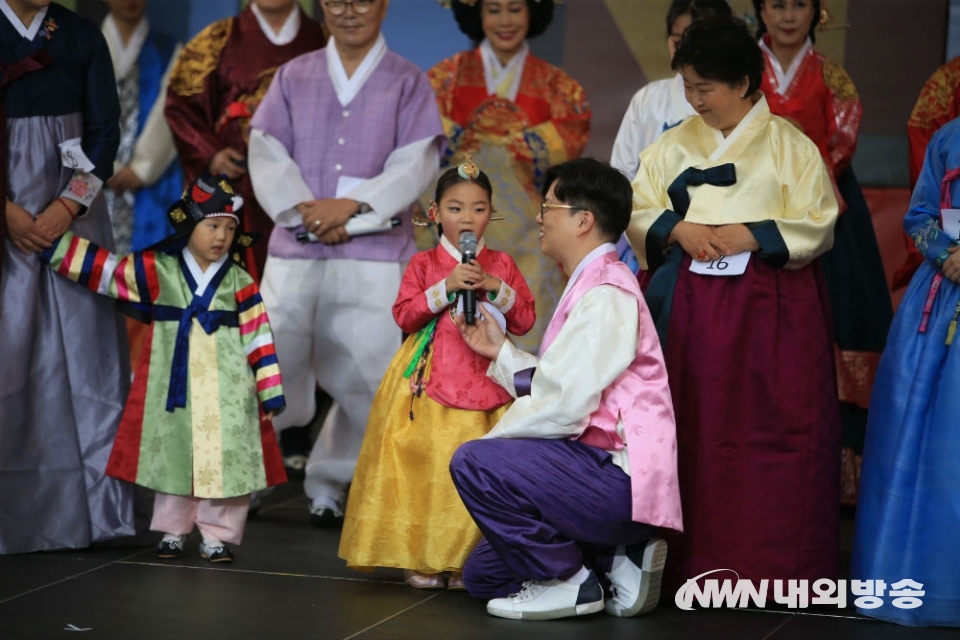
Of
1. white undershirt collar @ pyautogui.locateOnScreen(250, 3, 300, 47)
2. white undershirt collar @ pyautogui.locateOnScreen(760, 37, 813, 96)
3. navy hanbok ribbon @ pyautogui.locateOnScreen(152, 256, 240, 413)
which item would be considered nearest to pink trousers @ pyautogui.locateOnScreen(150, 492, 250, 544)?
navy hanbok ribbon @ pyautogui.locateOnScreen(152, 256, 240, 413)

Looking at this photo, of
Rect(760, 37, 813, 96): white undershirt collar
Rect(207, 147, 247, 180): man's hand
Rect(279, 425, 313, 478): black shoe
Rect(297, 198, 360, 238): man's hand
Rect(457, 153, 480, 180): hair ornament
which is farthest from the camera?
Rect(279, 425, 313, 478): black shoe

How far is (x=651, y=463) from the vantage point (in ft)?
11.4

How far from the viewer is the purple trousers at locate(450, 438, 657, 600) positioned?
3.47 meters

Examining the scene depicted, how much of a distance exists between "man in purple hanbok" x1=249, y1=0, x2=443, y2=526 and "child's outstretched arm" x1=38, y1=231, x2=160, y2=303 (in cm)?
66

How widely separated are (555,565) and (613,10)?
2.91 m

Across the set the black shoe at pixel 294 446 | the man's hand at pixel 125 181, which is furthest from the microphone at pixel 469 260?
the man's hand at pixel 125 181

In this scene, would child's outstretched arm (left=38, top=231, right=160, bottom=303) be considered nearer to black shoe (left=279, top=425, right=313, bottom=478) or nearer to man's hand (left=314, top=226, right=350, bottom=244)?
man's hand (left=314, top=226, right=350, bottom=244)

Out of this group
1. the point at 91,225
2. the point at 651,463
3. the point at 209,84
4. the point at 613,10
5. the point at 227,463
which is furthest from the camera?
the point at 613,10

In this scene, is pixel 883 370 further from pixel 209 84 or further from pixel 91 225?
pixel 209 84

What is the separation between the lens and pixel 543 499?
347 cm

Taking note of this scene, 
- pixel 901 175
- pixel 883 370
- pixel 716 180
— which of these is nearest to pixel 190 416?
pixel 716 180

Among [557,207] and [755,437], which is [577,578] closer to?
[755,437]

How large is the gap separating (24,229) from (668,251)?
1792 millimetres

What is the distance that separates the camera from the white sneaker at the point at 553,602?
138 inches
